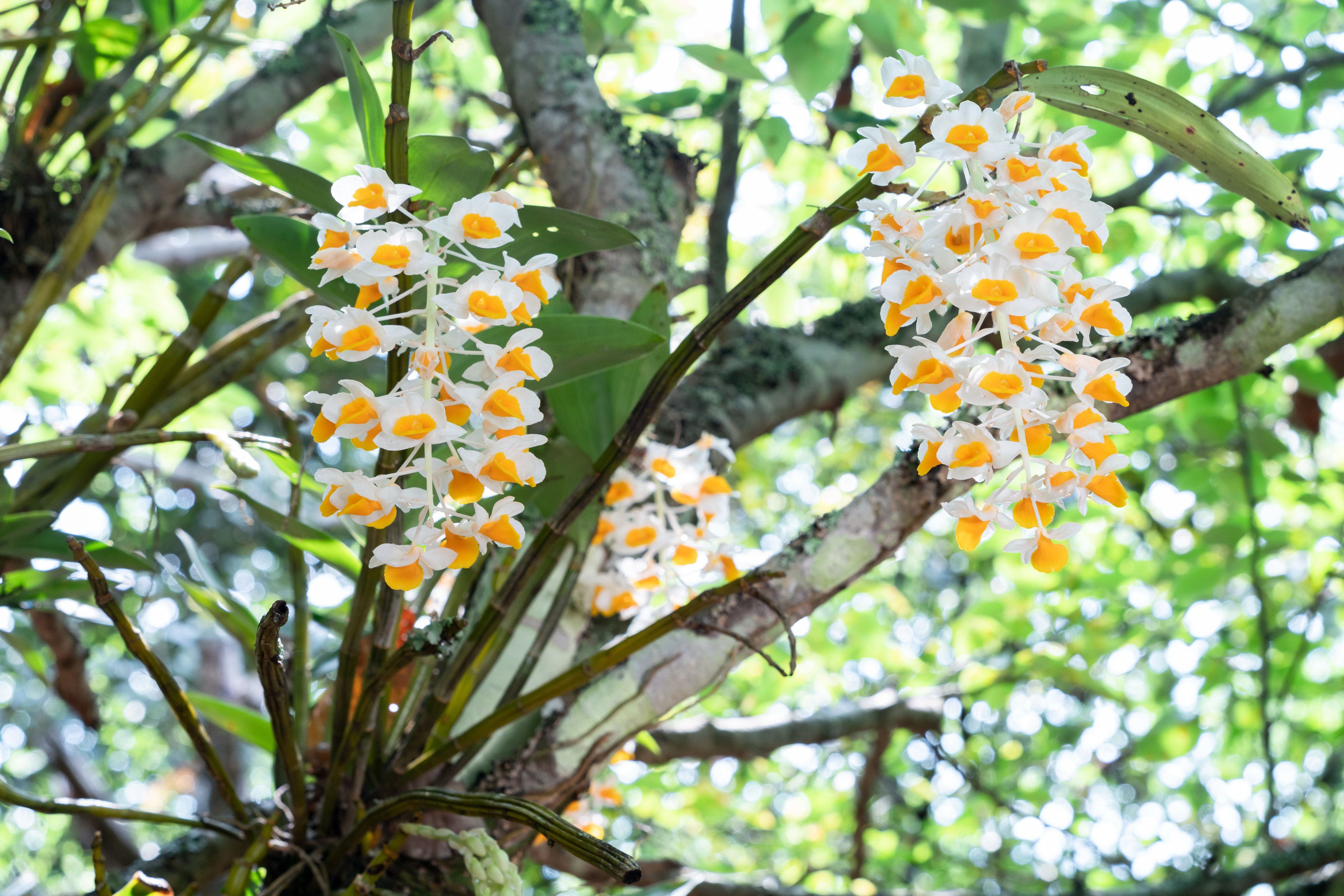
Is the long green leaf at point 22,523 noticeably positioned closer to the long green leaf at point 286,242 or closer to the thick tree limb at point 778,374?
the long green leaf at point 286,242

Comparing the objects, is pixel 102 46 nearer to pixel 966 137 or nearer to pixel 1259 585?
pixel 966 137

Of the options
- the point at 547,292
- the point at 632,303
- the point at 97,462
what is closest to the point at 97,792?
the point at 97,462

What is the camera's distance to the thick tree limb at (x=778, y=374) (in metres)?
1.47

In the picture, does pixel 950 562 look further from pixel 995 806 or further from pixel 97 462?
pixel 97 462

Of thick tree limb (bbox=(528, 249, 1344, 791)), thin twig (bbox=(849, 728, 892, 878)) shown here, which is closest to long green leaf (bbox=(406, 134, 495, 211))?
thick tree limb (bbox=(528, 249, 1344, 791))

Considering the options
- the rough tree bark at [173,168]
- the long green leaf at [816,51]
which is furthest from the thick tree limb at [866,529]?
the rough tree bark at [173,168]

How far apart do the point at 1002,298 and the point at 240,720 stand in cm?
89

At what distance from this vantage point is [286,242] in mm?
677

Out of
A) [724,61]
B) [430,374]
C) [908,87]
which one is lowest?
[430,374]

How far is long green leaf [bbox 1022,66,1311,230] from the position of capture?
619 millimetres

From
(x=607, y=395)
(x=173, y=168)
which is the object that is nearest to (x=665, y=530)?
(x=607, y=395)

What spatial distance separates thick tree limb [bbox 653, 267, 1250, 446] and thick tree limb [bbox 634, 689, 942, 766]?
0.58 meters

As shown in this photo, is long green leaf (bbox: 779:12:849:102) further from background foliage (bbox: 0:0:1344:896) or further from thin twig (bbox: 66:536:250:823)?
thin twig (bbox: 66:536:250:823)

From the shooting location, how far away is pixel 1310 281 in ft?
2.84
